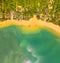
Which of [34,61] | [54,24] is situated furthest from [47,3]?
[34,61]

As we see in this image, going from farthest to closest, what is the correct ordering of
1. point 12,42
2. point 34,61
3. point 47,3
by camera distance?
point 47,3
point 12,42
point 34,61

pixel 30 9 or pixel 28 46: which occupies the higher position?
pixel 30 9

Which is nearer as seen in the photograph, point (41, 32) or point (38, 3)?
point (41, 32)

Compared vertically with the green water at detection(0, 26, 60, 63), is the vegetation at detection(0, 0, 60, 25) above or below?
above

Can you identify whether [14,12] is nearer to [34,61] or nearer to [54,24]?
[54,24]

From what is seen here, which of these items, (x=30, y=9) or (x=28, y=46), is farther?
(x=30, y=9)

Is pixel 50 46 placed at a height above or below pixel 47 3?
below
